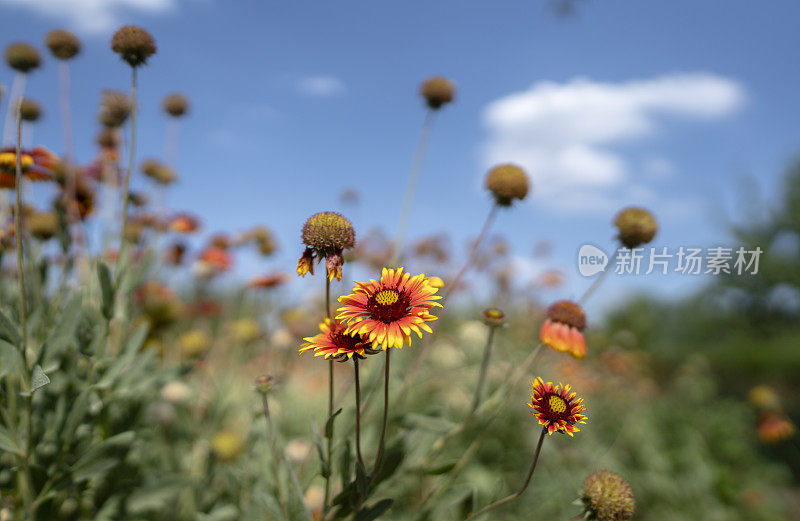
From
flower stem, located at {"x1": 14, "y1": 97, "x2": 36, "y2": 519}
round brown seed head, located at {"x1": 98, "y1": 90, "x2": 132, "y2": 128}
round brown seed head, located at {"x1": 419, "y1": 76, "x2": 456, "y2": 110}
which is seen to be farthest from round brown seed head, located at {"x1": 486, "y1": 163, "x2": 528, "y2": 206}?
round brown seed head, located at {"x1": 98, "y1": 90, "x2": 132, "y2": 128}

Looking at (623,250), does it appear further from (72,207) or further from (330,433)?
(72,207)

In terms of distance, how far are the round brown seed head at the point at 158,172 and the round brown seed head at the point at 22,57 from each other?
587mm

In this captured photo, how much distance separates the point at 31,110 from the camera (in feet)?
6.41

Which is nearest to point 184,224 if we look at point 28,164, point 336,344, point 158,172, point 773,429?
point 158,172

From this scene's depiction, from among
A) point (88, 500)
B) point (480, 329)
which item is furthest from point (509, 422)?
point (88, 500)

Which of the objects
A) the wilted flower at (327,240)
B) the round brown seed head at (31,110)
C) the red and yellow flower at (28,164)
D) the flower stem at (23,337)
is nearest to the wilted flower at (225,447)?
the flower stem at (23,337)

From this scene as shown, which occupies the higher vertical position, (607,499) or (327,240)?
(327,240)

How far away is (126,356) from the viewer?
4.47ft

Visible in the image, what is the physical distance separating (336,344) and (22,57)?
5.34ft

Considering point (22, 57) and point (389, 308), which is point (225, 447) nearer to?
point (389, 308)

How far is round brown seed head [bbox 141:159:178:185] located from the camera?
7.30 ft

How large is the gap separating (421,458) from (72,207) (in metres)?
1.39

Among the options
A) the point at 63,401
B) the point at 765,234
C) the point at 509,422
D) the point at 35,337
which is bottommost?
the point at 509,422

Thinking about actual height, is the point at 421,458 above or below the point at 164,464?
above
